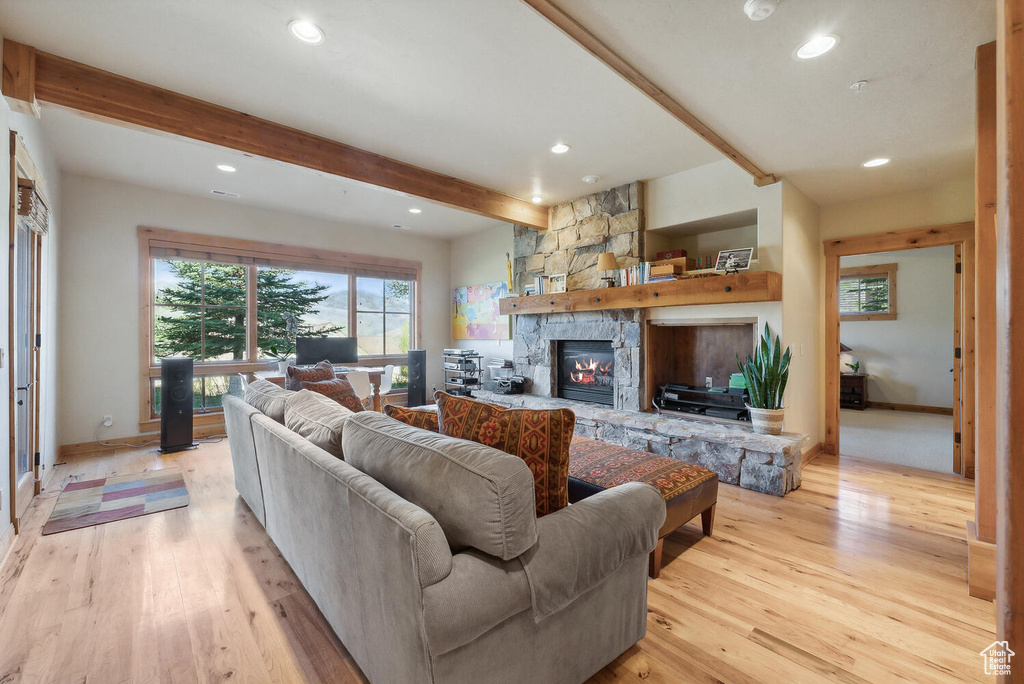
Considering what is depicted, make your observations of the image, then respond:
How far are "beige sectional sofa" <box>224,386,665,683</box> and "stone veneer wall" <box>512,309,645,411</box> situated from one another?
9.05ft

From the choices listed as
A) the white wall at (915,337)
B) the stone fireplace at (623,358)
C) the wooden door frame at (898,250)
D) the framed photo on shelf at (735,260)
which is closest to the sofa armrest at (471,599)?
the stone fireplace at (623,358)

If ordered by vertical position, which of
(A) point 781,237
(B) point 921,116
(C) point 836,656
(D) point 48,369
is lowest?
(C) point 836,656

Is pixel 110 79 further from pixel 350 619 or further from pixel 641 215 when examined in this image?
pixel 641 215

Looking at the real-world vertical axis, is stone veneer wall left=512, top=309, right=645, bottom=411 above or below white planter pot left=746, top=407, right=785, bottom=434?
above

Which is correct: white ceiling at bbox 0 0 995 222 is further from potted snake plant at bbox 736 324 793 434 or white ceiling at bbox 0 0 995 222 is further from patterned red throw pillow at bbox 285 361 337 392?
patterned red throw pillow at bbox 285 361 337 392

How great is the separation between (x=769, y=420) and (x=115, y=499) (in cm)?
469

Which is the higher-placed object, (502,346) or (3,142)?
(3,142)

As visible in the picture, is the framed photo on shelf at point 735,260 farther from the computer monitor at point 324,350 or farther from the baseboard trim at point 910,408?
the baseboard trim at point 910,408

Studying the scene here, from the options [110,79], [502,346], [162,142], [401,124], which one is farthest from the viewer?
[502,346]

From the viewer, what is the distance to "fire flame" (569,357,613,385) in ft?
15.2

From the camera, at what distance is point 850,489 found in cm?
324

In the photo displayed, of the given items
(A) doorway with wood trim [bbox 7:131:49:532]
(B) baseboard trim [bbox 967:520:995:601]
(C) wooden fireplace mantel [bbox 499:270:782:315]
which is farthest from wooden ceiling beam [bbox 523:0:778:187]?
(A) doorway with wood trim [bbox 7:131:49:532]

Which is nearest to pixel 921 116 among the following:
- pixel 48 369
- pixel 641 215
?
pixel 641 215

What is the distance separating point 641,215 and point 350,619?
3.91 m
